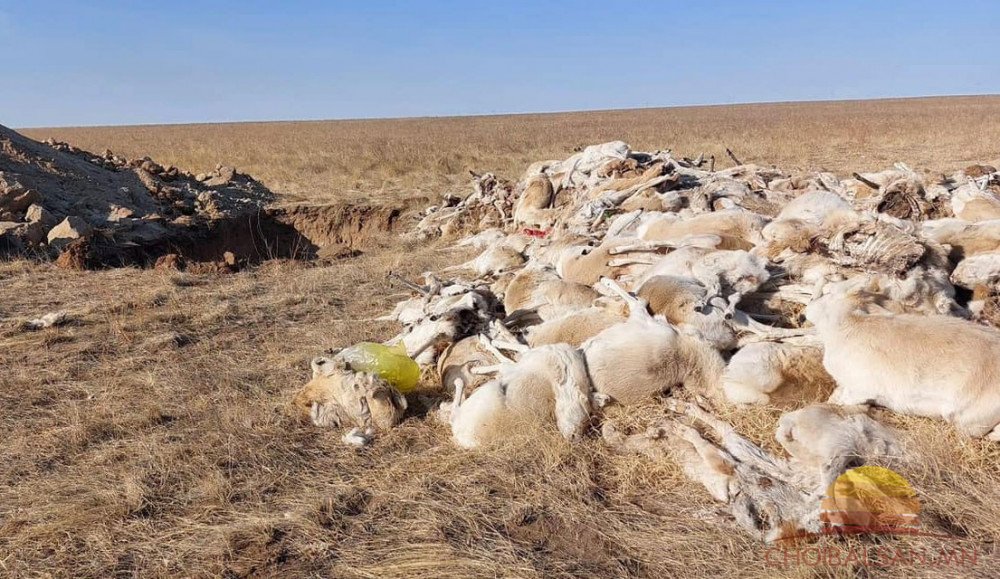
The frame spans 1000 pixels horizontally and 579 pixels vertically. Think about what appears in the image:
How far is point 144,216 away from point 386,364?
9308 mm

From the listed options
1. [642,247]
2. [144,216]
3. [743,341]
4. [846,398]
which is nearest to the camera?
[846,398]

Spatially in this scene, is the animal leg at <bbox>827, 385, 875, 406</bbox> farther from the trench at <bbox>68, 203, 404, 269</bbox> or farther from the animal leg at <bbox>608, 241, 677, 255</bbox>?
the trench at <bbox>68, 203, 404, 269</bbox>

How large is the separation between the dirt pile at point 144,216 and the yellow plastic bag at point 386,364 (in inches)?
237

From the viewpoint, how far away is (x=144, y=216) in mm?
11688

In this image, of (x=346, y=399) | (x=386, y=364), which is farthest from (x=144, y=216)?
(x=346, y=399)

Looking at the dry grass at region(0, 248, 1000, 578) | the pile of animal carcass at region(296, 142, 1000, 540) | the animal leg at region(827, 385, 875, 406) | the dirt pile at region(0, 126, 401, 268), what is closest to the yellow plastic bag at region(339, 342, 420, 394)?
the pile of animal carcass at region(296, 142, 1000, 540)

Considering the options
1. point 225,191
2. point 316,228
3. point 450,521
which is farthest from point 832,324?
point 225,191

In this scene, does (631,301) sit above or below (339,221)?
above

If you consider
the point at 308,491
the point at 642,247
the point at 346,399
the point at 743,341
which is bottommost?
the point at 308,491

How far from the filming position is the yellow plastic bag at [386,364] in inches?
175

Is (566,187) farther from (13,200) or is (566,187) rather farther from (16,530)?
(13,200)

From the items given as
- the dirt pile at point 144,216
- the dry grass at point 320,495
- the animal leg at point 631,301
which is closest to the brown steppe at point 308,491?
the dry grass at point 320,495

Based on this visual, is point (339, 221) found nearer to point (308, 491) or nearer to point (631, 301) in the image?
point (631, 301)

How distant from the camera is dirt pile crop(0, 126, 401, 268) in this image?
9.78 metres
